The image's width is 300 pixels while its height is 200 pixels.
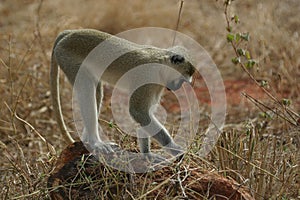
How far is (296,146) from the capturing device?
4238mm

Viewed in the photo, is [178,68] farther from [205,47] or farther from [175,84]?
[205,47]

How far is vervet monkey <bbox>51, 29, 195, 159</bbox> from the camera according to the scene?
3.41 meters

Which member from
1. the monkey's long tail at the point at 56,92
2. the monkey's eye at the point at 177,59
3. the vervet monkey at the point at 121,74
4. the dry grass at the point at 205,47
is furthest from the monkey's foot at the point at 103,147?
the monkey's eye at the point at 177,59

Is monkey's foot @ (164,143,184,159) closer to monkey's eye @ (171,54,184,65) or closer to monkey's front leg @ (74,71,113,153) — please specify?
monkey's front leg @ (74,71,113,153)

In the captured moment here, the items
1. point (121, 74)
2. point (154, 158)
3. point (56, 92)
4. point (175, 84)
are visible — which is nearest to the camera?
point (154, 158)

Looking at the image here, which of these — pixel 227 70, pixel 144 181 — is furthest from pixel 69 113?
pixel 144 181

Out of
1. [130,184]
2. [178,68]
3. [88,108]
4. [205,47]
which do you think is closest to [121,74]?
[88,108]

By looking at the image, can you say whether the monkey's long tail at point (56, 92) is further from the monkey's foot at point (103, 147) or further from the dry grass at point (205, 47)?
the monkey's foot at point (103, 147)

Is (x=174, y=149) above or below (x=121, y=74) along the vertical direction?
below

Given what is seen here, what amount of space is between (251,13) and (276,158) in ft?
18.7

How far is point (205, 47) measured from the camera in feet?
28.2

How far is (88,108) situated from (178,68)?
2.10 feet

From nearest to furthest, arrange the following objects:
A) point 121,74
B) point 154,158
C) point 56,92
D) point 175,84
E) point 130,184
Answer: point 130,184
point 154,158
point 175,84
point 121,74
point 56,92

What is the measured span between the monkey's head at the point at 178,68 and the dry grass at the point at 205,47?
0.44 metres
